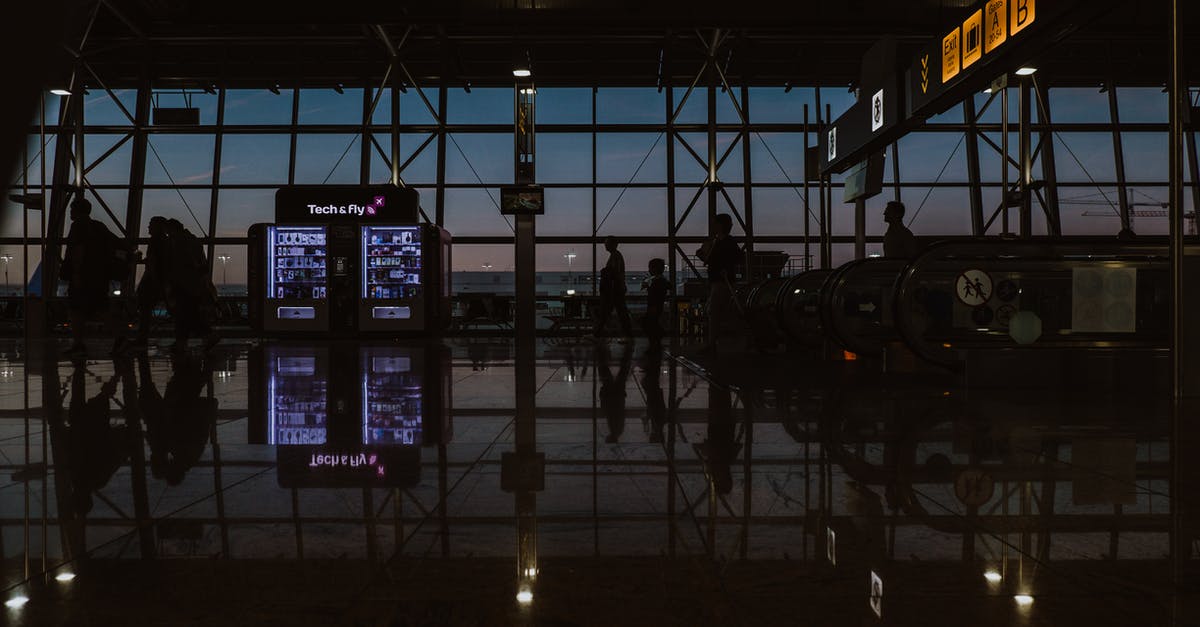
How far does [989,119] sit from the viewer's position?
18.6m

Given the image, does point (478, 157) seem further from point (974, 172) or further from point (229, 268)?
point (974, 172)

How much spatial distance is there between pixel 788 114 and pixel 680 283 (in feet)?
14.1

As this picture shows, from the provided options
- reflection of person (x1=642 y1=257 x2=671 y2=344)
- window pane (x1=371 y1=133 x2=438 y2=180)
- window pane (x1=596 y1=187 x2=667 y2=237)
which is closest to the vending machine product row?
reflection of person (x1=642 y1=257 x2=671 y2=344)

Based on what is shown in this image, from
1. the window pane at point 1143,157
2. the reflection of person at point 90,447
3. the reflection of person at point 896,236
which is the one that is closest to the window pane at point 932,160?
the window pane at point 1143,157

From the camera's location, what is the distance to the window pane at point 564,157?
61.1 feet

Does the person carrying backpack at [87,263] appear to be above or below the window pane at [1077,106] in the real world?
below

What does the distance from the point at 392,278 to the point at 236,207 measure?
6.31 m

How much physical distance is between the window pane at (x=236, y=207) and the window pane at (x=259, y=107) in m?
1.64

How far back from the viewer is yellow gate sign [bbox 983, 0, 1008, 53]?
5.98 meters

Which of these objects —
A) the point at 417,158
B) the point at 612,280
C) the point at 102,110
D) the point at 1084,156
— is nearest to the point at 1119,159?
the point at 1084,156

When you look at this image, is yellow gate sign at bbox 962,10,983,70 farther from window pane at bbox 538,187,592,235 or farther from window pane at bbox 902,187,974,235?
window pane at bbox 902,187,974,235

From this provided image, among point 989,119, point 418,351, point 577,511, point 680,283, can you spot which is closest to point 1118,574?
point 577,511

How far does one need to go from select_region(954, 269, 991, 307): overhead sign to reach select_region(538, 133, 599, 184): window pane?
41.3 ft

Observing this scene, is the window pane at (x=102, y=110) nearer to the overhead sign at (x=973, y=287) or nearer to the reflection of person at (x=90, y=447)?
the reflection of person at (x=90, y=447)
